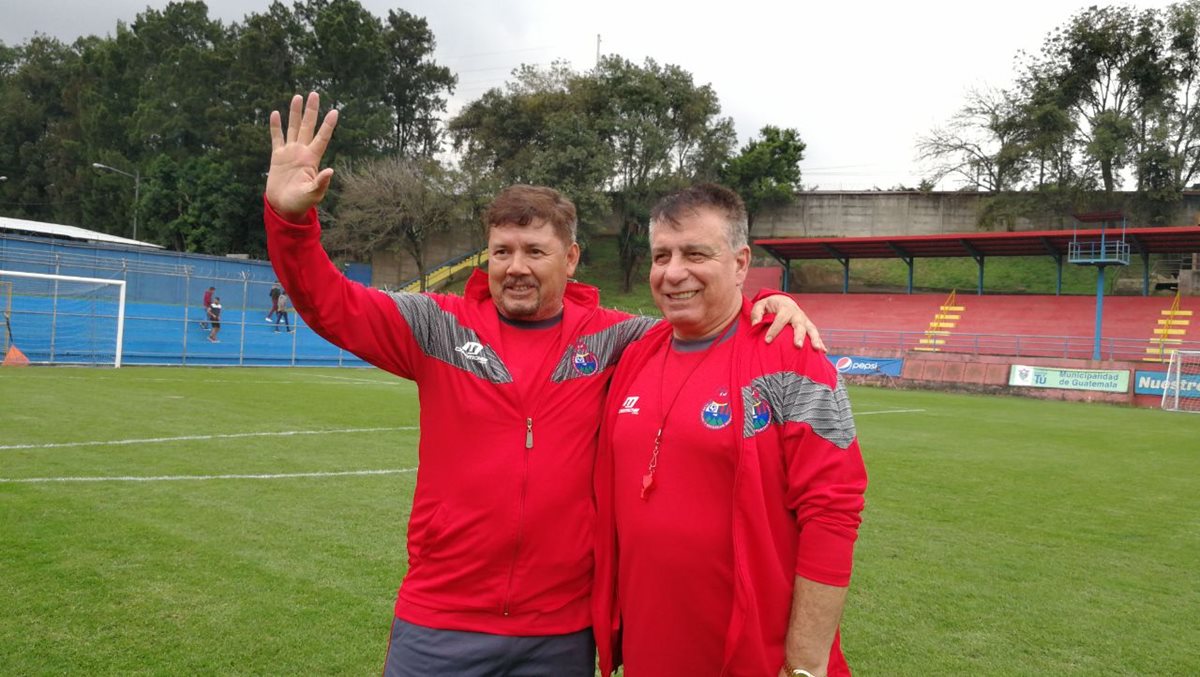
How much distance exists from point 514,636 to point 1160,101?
5051 cm

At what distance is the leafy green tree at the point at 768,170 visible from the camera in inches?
1870

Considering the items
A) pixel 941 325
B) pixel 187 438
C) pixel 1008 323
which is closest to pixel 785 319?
pixel 187 438

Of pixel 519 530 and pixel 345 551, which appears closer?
pixel 519 530

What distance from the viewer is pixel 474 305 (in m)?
3.02

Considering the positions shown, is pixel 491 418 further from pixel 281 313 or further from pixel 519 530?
pixel 281 313

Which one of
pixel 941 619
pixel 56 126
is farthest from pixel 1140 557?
pixel 56 126

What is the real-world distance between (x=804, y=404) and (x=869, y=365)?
97.2 feet

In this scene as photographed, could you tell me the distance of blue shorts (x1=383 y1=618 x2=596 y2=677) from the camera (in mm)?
2527

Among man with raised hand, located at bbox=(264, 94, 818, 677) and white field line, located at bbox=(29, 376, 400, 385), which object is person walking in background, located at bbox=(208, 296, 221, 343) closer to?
white field line, located at bbox=(29, 376, 400, 385)

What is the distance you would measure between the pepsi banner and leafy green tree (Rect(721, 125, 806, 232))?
17.7m

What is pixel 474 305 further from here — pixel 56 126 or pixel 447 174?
pixel 56 126

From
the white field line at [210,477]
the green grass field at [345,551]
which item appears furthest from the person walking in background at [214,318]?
the white field line at [210,477]

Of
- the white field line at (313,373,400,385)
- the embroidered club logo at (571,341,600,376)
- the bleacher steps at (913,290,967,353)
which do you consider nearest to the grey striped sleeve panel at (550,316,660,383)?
the embroidered club logo at (571,341,600,376)

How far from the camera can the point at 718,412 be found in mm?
2400
